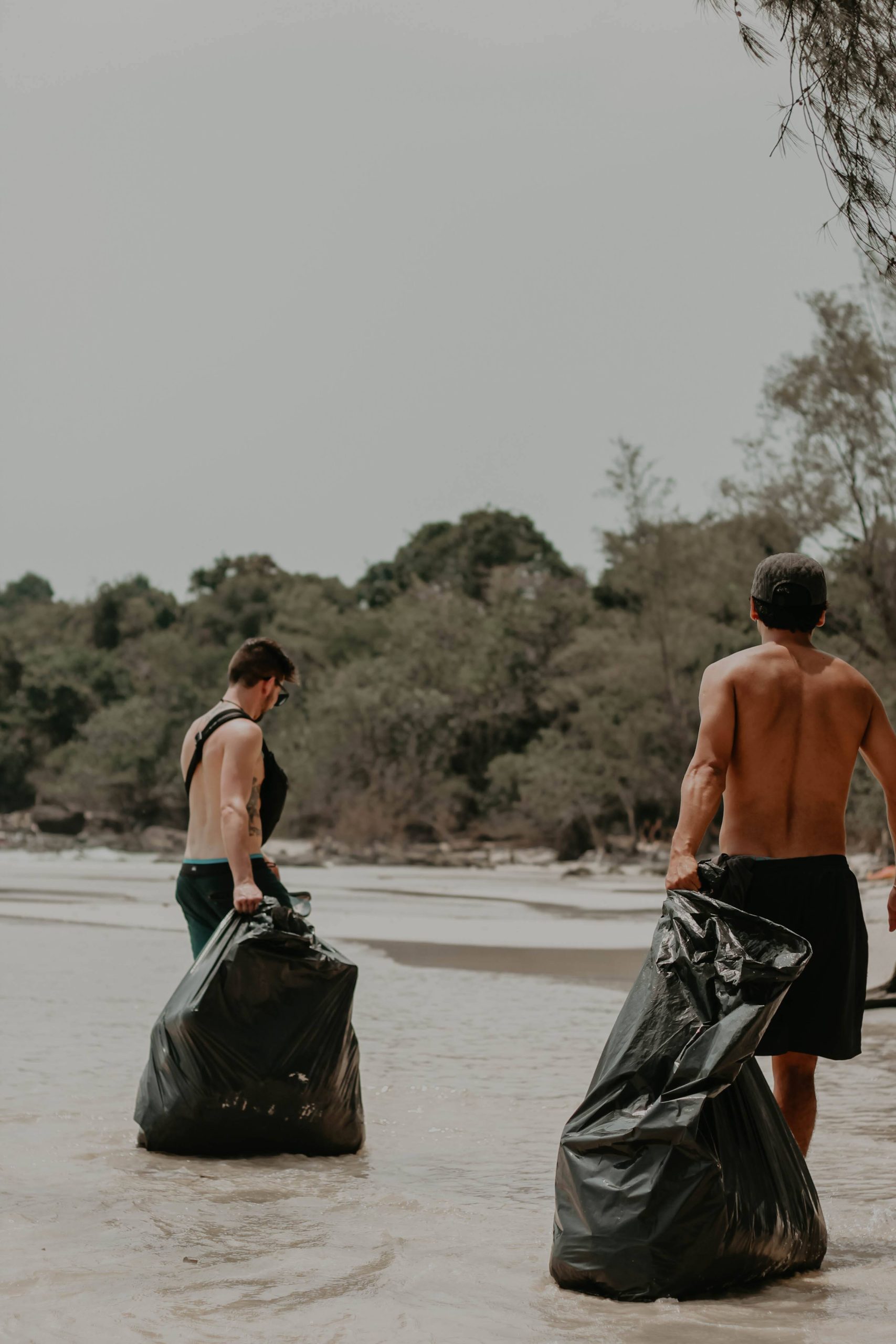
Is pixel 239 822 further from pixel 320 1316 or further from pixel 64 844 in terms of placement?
pixel 64 844

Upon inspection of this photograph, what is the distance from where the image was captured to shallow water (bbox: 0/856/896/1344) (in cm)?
296

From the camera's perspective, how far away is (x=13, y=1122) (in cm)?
505

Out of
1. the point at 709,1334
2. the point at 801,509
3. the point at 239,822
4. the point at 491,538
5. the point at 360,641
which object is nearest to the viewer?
the point at 709,1334

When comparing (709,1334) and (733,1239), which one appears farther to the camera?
(733,1239)

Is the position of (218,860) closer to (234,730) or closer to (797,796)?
(234,730)

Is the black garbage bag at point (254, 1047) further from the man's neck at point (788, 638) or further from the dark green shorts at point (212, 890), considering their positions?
the man's neck at point (788, 638)

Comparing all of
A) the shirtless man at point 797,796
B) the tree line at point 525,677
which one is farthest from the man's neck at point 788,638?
the tree line at point 525,677

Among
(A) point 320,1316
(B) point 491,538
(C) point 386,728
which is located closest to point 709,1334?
(A) point 320,1316

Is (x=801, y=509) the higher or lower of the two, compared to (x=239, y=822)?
higher

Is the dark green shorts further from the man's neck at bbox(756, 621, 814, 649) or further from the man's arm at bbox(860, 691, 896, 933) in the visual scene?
the man's arm at bbox(860, 691, 896, 933)

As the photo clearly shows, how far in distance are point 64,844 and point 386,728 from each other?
9407mm

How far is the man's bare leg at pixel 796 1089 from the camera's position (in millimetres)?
3646

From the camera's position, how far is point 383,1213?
12.8 feet

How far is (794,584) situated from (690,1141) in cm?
149
